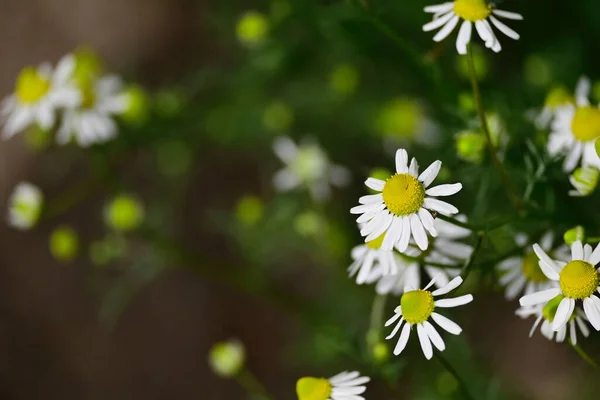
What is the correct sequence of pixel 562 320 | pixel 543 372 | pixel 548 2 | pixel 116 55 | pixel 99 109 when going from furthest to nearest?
pixel 116 55 < pixel 543 372 < pixel 548 2 < pixel 99 109 < pixel 562 320

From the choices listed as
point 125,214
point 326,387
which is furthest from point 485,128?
point 125,214

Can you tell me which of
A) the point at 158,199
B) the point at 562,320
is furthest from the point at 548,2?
the point at 158,199

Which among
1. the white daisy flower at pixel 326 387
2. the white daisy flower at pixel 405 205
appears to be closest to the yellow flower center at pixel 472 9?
the white daisy flower at pixel 405 205

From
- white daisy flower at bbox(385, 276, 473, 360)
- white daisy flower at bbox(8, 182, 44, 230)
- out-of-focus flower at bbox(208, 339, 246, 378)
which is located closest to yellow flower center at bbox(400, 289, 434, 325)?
white daisy flower at bbox(385, 276, 473, 360)

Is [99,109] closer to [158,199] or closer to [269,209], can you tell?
[269,209]

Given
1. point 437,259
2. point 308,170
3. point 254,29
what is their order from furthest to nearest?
1. point 308,170
2. point 254,29
3. point 437,259

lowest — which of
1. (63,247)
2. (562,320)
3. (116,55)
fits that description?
(562,320)

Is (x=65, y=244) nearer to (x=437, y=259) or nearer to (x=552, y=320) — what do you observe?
(x=437, y=259)
